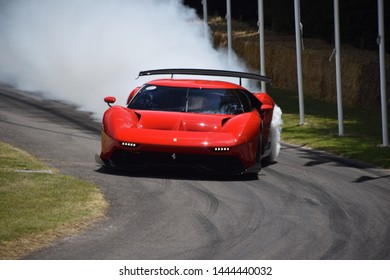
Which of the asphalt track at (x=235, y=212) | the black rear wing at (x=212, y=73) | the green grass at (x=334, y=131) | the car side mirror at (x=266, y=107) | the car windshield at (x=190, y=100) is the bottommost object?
the green grass at (x=334, y=131)

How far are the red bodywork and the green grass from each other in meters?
3.89

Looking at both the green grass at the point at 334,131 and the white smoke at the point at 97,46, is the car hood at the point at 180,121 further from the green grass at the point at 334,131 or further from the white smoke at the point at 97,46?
the white smoke at the point at 97,46

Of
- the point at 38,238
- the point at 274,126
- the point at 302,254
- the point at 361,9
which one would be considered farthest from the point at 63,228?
the point at 361,9

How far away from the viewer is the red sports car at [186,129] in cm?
1516

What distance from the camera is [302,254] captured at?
1084cm

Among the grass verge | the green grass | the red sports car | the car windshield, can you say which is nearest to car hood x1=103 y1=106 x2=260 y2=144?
the red sports car

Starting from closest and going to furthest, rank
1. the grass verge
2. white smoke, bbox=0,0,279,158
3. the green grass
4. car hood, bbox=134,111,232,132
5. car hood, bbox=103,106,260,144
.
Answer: the grass verge → car hood, bbox=103,106,260,144 → car hood, bbox=134,111,232,132 → the green grass → white smoke, bbox=0,0,279,158

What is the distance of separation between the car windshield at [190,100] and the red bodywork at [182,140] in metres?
0.27

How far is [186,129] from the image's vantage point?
15.5m

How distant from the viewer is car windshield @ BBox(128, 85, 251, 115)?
16312 millimetres

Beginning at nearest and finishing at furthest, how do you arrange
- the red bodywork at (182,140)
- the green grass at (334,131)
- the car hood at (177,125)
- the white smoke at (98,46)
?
1. the red bodywork at (182,140)
2. the car hood at (177,125)
3. the green grass at (334,131)
4. the white smoke at (98,46)

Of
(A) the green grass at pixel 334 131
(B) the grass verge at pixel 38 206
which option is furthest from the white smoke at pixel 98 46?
(B) the grass verge at pixel 38 206

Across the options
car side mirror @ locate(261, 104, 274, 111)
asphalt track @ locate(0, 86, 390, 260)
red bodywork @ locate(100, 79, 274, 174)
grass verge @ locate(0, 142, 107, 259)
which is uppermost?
car side mirror @ locate(261, 104, 274, 111)

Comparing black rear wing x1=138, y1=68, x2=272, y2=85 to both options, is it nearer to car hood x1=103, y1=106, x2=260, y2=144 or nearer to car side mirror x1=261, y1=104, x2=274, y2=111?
car side mirror x1=261, y1=104, x2=274, y2=111
